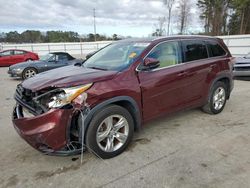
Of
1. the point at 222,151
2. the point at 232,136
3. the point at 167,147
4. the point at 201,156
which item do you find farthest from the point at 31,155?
the point at 232,136

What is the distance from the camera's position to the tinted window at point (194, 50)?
13.9 ft

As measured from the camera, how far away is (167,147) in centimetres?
354

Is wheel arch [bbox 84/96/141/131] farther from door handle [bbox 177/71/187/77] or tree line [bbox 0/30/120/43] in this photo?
tree line [bbox 0/30/120/43]

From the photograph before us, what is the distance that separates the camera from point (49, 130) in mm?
2689

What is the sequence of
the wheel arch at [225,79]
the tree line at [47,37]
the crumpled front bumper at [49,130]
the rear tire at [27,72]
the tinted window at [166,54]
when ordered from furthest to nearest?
1. the tree line at [47,37]
2. the rear tire at [27,72]
3. the wheel arch at [225,79]
4. the tinted window at [166,54]
5. the crumpled front bumper at [49,130]

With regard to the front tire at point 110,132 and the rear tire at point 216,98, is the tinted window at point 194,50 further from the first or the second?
the front tire at point 110,132

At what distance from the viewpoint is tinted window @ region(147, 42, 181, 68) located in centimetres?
376

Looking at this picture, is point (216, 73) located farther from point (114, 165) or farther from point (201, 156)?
point (114, 165)

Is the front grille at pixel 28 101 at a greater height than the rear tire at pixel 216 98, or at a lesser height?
greater

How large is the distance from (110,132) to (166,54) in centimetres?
172

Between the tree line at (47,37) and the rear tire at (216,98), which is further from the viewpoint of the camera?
the tree line at (47,37)

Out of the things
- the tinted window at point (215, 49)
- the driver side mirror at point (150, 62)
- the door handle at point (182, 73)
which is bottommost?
the door handle at point (182, 73)

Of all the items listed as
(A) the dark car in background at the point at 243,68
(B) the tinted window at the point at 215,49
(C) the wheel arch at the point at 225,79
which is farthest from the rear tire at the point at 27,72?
(A) the dark car in background at the point at 243,68

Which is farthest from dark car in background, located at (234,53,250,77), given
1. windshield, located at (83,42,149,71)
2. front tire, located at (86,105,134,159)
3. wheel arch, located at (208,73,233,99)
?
front tire, located at (86,105,134,159)
